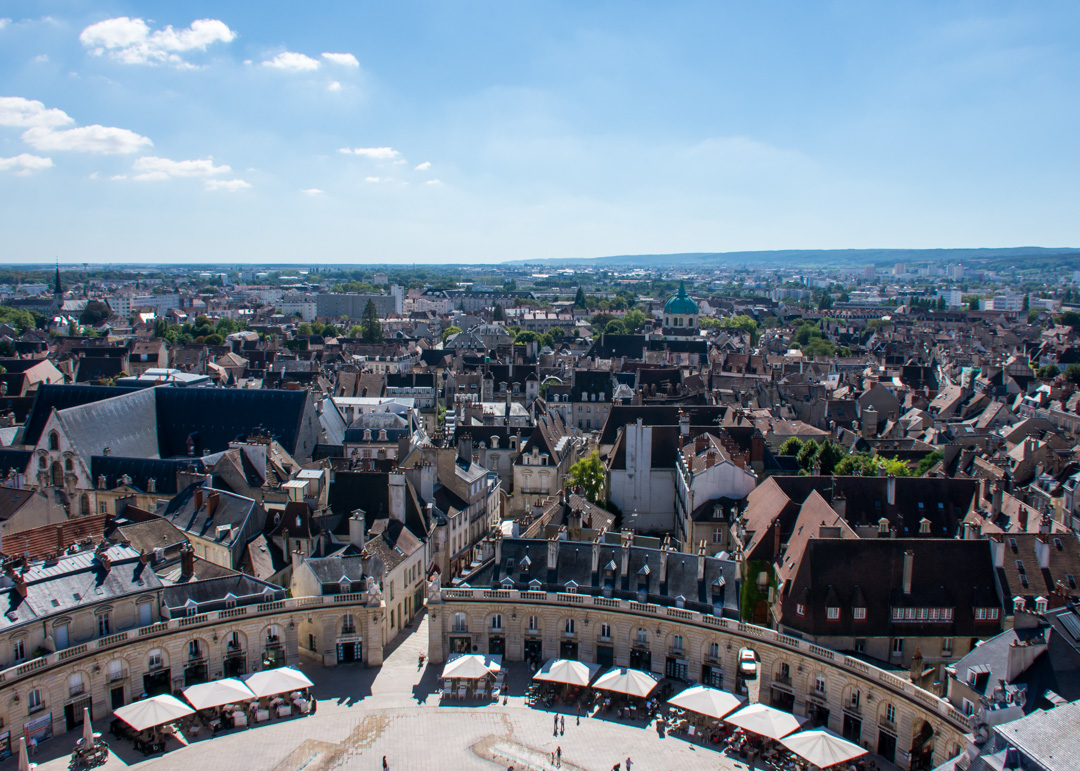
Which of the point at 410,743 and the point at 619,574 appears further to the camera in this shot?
the point at 619,574

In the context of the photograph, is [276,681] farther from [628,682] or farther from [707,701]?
[707,701]

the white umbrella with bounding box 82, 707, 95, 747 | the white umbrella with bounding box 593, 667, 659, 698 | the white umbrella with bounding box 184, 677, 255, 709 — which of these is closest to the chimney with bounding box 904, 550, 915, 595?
the white umbrella with bounding box 593, 667, 659, 698

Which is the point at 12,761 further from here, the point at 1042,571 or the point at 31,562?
the point at 1042,571

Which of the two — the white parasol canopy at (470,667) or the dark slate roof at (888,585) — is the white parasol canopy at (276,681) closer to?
the white parasol canopy at (470,667)

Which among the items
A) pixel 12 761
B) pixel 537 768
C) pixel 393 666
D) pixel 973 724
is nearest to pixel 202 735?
pixel 12 761

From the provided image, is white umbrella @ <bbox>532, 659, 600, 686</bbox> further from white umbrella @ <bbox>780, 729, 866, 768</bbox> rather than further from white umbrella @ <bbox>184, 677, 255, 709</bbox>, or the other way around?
white umbrella @ <bbox>184, 677, 255, 709</bbox>

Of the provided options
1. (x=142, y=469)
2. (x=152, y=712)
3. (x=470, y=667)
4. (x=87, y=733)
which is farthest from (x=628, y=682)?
(x=142, y=469)
